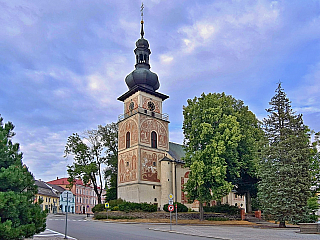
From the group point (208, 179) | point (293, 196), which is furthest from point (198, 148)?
point (293, 196)

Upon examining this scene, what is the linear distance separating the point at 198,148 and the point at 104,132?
65.9ft

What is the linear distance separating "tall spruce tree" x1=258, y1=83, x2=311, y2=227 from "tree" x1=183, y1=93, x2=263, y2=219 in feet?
15.0

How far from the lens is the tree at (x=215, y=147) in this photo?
3078 cm

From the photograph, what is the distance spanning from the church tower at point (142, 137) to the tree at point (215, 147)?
7045 millimetres

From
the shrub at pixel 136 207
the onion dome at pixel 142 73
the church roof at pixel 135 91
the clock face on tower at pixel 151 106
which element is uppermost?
the onion dome at pixel 142 73

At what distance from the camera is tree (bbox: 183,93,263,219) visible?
30781 millimetres

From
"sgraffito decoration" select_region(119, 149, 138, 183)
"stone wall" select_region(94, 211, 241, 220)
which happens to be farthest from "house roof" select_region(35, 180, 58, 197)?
"stone wall" select_region(94, 211, 241, 220)

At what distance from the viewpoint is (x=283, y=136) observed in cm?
2648

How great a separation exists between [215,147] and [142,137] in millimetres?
12023

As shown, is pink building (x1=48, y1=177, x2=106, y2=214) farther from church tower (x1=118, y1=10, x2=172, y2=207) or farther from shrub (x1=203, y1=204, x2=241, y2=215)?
shrub (x1=203, y1=204, x2=241, y2=215)

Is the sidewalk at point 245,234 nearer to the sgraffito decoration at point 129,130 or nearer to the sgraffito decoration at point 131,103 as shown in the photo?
the sgraffito decoration at point 129,130

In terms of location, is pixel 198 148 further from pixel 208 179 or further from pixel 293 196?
pixel 293 196

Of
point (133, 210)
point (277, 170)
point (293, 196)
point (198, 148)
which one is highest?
point (198, 148)

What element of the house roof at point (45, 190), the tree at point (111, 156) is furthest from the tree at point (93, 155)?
the house roof at point (45, 190)
